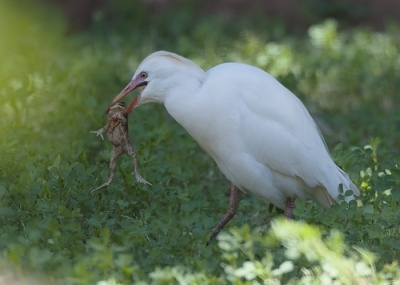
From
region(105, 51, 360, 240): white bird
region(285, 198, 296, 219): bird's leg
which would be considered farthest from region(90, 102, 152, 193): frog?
region(285, 198, 296, 219): bird's leg

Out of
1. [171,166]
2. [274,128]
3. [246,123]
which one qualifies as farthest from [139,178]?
[274,128]

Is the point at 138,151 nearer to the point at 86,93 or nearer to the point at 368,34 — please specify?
the point at 86,93

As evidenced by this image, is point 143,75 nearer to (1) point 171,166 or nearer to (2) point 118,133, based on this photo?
(2) point 118,133

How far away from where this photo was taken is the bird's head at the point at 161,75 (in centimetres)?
465

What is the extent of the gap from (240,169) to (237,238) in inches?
44.6

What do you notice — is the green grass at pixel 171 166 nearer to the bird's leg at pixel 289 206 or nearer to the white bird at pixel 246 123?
the bird's leg at pixel 289 206

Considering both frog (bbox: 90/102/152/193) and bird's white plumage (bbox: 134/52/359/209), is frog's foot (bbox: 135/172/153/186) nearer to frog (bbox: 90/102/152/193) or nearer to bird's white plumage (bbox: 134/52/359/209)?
frog (bbox: 90/102/152/193)

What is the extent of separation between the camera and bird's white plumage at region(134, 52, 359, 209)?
4.65 metres

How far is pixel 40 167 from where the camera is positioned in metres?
5.04

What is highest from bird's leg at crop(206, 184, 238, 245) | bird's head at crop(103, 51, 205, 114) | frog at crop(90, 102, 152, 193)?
bird's head at crop(103, 51, 205, 114)

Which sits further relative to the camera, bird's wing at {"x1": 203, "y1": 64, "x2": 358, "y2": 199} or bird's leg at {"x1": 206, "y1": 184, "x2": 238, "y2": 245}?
bird's leg at {"x1": 206, "y1": 184, "x2": 238, "y2": 245}

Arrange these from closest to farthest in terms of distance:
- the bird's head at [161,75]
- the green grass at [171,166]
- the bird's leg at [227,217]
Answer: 1. the green grass at [171,166]
2. the bird's head at [161,75]
3. the bird's leg at [227,217]

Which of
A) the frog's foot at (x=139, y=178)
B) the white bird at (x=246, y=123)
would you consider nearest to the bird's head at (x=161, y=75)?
the white bird at (x=246, y=123)

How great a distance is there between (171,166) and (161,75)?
0.91 m
